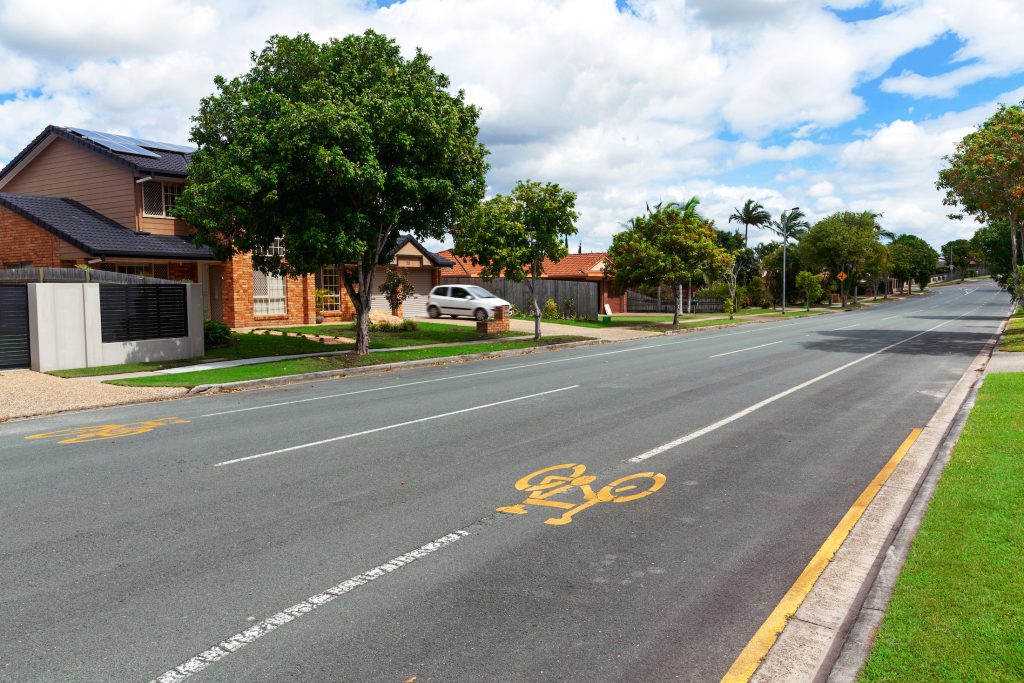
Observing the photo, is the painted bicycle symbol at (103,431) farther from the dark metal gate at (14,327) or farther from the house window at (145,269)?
the house window at (145,269)

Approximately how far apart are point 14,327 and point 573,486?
50.5 ft

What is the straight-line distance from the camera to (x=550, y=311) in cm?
4088

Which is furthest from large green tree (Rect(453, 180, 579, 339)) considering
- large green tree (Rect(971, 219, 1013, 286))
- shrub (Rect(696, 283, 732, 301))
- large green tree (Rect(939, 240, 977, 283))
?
large green tree (Rect(939, 240, 977, 283))

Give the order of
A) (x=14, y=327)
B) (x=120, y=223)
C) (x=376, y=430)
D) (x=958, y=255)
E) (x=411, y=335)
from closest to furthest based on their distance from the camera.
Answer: (x=376, y=430)
(x=14, y=327)
(x=120, y=223)
(x=411, y=335)
(x=958, y=255)

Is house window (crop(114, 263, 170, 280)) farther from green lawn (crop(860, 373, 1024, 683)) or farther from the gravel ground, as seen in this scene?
green lawn (crop(860, 373, 1024, 683))

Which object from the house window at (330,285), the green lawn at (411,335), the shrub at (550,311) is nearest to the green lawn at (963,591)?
the green lawn at (411,335)

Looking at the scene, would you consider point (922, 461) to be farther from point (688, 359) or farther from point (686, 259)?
point (686, 259)

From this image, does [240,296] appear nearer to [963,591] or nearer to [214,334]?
[214,334]

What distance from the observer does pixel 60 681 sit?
3.77 m

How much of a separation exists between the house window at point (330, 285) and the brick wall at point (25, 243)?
33.5 feet

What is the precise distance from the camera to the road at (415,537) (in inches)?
161

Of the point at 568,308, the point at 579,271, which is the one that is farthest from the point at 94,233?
the point at 579,271

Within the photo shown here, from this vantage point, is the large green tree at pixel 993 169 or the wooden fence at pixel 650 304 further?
the wooden fence at pixel 650 304

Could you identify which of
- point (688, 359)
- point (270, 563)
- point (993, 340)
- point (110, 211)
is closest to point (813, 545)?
point (270, 563)
